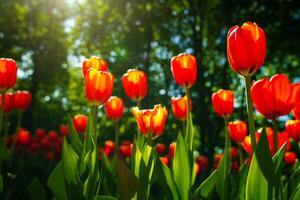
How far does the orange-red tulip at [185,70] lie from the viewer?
8.84 feet

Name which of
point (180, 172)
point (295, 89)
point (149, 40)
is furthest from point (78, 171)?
point (149, 40)

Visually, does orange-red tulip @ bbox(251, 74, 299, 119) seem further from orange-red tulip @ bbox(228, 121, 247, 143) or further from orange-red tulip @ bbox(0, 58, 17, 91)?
orange-red tulip @ bbox(0, 58, 17, 91)

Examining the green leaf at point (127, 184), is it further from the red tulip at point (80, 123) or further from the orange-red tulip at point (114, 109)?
the red tulip at point (80, 123)

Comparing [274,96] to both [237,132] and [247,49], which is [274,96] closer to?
[247,49]

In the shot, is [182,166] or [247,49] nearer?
[247,49]

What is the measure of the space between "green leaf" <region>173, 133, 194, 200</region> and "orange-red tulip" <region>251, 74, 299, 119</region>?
1.58 feet

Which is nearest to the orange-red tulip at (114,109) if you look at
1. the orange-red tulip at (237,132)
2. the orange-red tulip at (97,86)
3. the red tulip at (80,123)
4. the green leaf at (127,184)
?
the red tulip at (80,123)

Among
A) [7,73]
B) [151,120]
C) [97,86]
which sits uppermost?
[7,73]

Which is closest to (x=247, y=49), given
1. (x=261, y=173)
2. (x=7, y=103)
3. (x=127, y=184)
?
(x=261, y=173)

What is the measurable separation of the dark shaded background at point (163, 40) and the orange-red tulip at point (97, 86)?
30.8 ft

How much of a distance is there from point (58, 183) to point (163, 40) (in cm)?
1494

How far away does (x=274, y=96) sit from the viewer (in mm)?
1900

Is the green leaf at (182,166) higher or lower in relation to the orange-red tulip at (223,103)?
lower

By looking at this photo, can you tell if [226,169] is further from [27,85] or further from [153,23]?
[27,85]
